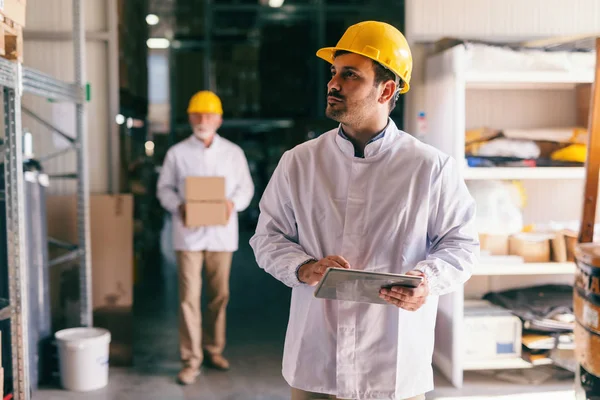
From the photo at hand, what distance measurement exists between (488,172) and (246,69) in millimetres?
7390

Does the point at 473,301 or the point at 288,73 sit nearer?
the point at 473,301

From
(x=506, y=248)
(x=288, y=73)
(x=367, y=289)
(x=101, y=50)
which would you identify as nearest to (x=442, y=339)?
(x=506, y=248)

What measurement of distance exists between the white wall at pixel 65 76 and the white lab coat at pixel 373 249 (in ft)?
11.2

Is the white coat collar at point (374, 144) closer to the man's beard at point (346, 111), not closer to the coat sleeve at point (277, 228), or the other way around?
the man's beard at point (346, 111)

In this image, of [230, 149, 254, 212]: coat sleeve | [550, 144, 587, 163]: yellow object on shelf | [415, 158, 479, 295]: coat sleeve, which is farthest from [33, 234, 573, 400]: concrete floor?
[415, 158, 479, 295]: coat sleeve

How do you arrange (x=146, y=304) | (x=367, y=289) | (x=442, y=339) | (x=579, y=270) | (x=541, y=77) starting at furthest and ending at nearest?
(x=146, y=304) < (x=442, y=339) < (x=541, y=77) < (x=579, y=270) < (x=367, y=289)

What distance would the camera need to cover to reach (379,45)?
2107 millimetres

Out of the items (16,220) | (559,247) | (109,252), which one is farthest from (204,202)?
(559,247)

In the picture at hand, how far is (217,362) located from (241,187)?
1332 mm

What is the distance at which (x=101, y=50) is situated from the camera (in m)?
5.16

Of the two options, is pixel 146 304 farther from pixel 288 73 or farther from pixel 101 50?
pixel 288 73

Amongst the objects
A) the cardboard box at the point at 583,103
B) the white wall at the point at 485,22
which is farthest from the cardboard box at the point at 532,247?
the white wall at the point at 485,22

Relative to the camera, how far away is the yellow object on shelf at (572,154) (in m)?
4.56

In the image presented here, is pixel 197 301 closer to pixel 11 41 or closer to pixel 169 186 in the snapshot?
pixel 169 186
